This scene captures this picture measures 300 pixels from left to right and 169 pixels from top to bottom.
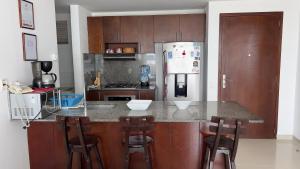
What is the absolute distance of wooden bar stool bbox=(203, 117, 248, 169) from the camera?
6.52ft

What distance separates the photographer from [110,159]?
252 cm

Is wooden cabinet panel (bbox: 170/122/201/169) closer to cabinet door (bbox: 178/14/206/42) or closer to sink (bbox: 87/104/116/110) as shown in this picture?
sink (bbox: 87/104/116/110)

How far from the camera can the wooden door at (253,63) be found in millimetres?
3969

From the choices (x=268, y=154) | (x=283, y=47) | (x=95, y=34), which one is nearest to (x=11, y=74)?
(x=95, y=34)

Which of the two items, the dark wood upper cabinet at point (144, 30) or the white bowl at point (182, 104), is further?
the dark wood upper cabinet at point (144, 30)

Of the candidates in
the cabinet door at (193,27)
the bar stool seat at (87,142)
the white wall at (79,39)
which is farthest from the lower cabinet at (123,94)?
the bar stool seat at (87,142)

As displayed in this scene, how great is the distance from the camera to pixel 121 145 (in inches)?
97.9

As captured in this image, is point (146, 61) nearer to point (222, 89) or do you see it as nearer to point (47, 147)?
point (222, 89)

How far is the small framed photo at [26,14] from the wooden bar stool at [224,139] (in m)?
2.22

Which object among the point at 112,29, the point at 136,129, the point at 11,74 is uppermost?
the point at 112,29

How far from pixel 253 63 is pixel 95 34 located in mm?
3004

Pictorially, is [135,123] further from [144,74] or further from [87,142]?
[144,74]

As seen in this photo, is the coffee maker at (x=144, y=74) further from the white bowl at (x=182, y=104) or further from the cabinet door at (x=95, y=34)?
the white bowl at (x=182, y=104)

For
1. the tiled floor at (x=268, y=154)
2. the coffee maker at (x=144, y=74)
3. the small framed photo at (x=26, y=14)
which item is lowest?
the tiled floor at (x=268, y=154)
